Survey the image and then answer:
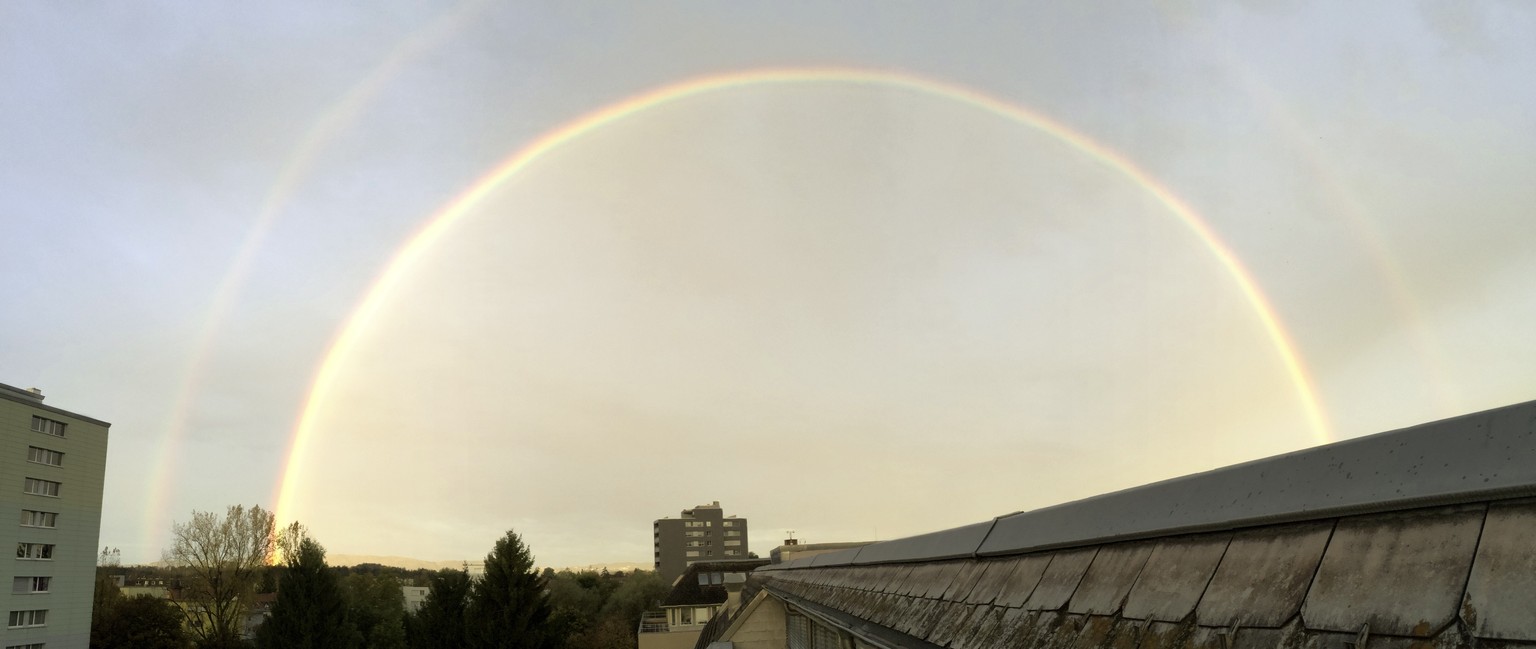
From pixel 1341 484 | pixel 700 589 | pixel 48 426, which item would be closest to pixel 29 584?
pixel 48 426

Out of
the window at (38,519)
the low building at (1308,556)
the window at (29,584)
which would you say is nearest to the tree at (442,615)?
the window at (29,584)

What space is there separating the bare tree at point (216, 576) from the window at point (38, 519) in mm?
11460

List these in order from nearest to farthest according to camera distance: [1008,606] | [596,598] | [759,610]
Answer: [1008,606], [759,610], [596,598]

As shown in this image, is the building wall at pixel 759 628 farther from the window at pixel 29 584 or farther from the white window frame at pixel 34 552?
the white window frame at pixel 34 552

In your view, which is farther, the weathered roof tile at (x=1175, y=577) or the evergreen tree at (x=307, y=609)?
the evergreen tree at (x=307, y=609)

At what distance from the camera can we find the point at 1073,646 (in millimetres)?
4340

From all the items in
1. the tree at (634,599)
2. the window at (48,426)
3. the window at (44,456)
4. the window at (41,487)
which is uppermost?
the window at (48,426)

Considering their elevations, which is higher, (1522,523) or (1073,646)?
(1522,523)

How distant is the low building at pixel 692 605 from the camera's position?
6150cm

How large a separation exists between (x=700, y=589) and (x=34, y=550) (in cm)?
4835

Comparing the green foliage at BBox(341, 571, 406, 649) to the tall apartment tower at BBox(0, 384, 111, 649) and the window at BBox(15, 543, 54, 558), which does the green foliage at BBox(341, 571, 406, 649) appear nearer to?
the tall apartment tower at BBox(0, 384, 111, 649)

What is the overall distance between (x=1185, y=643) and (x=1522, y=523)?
4.36 ft

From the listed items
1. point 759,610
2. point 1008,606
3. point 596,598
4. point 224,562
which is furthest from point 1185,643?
point 596,598

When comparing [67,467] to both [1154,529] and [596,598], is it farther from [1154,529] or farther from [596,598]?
[1154,529]
